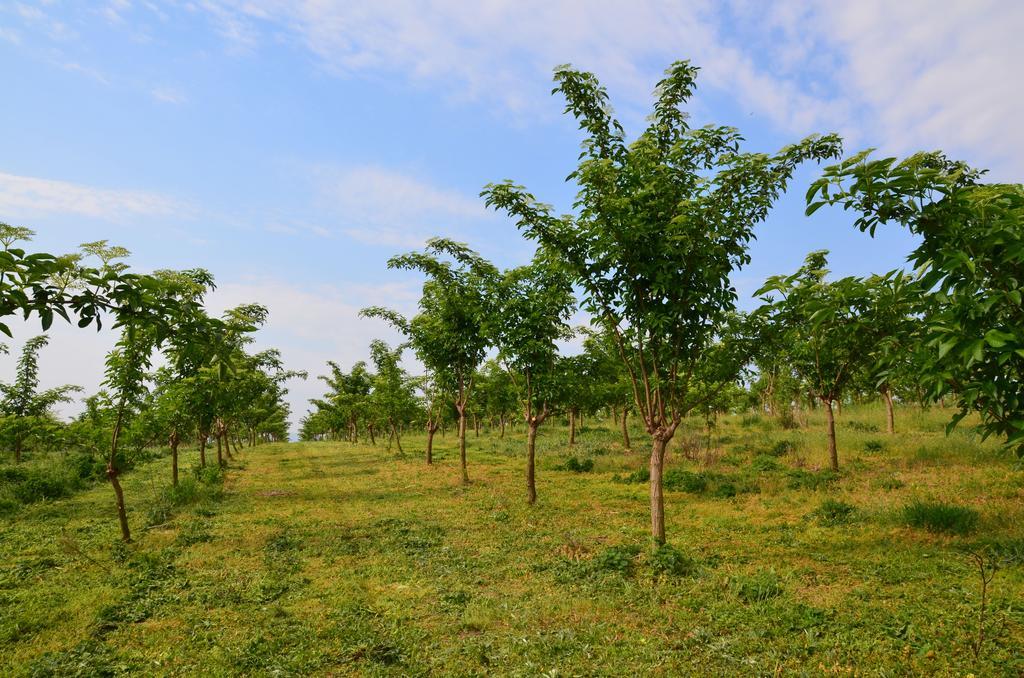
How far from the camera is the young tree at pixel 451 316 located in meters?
16.9

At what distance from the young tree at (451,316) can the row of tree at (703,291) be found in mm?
68

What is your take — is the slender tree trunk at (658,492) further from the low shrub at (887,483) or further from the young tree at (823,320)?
the low shrub at (887,483)

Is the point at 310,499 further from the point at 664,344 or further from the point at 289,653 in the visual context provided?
the point at 664,344

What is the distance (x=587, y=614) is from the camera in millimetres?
7250

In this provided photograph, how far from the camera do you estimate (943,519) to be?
33.3ft

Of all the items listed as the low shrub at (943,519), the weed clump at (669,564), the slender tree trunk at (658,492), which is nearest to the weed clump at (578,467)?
the slender tree trunk at (658,492)

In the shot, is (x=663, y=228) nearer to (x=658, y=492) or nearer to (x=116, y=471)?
(x=658, y=492)

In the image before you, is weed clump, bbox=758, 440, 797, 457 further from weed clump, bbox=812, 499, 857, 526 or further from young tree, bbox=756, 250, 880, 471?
weed clump, bbox=812, 499, 857, 526

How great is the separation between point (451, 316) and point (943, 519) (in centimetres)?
1426

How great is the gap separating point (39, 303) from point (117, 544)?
11.4m

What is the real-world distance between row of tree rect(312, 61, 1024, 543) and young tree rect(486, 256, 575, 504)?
0.19 feet

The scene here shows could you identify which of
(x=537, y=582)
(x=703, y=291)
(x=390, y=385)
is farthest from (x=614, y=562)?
(x=390, y=385)

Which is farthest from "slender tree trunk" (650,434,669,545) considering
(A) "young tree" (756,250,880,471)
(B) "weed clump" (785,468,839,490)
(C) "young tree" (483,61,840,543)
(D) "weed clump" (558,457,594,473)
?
(D) "weed clump" (558,457,594,473)

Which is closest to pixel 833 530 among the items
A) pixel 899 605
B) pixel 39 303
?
pixel 899 605
